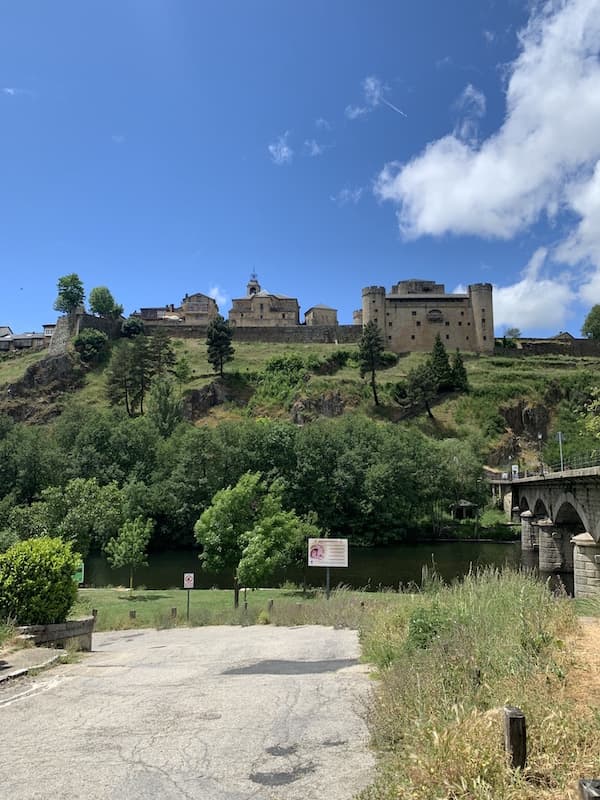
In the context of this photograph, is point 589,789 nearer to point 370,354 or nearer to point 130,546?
point 130,546

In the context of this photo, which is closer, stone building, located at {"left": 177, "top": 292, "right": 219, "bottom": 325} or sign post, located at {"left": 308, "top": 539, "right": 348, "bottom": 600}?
sign post, located at {"left": 308, "top": 539, "right": 348, "bottom": 600}

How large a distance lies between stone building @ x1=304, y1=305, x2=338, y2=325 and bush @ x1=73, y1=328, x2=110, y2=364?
4145cm

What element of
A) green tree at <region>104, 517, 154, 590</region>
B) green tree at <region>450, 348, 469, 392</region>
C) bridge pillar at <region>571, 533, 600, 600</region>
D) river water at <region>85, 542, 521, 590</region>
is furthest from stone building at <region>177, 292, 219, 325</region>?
bridge pillar at <region>571, 533, 600, 600</region>

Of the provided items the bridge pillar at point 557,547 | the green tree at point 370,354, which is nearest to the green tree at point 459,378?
the green tree at point 370,354

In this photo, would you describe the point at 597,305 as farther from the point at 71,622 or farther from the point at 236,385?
the point at 71,622

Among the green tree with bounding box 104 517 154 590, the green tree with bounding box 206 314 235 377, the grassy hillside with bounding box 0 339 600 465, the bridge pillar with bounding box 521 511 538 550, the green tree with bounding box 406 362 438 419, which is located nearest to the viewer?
the green tree with bounding box 104 517 154 590

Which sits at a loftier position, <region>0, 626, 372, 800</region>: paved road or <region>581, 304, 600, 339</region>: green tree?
<region>581, 304, 600, 339</region>: green tree

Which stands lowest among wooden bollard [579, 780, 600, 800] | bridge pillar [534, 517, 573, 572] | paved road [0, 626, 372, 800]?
bridge pillar [534, 517, 573, 572]

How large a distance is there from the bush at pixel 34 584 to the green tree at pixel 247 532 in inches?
554

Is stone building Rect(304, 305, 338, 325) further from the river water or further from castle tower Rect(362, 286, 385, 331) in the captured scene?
the river water

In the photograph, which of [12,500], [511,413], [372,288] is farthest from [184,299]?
[12,500]

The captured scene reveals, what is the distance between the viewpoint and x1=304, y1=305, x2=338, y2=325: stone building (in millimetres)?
116500

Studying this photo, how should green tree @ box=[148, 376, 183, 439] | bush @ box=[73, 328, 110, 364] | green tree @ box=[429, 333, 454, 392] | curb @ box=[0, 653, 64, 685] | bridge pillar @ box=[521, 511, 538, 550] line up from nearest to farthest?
curb @ box=[0, 653, 64, 685]
bridge pillar @ box=[521, 511, 538, 550]
green tree @ box=[148, 376, 183, 439]
green tree @ box=[429, 333, 454, 392]
bush @ box=[73, 328, 110, 364]

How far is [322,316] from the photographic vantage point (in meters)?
117
